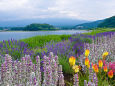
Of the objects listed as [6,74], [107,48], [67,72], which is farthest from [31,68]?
[107,48]

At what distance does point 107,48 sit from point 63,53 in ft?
6.27

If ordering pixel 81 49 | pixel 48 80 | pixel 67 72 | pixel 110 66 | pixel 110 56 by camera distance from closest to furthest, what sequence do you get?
pixel 48 80 → pixel 110 66 → pixel 67 72 → pixel 110 56 → pixel 81 49

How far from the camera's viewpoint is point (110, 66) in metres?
4.18

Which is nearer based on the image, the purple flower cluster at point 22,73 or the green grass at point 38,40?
the purple flower cluster at point 22,73

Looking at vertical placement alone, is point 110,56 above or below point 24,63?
below

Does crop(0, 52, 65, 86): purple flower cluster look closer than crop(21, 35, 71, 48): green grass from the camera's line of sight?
Yes

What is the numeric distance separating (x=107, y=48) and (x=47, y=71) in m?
4.56

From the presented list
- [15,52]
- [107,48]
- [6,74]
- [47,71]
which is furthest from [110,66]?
[15,52]

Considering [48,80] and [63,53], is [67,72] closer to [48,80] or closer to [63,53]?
[63,53]

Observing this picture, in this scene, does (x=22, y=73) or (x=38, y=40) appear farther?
(x=38, y=40)

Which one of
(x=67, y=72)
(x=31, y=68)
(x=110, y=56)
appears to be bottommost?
(x=67, y=72)

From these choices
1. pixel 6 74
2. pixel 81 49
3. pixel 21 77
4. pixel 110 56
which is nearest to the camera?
pixel 6 74

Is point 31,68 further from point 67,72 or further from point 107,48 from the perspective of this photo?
point 107,48

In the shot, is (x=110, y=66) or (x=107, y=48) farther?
(x=107, y=48)
